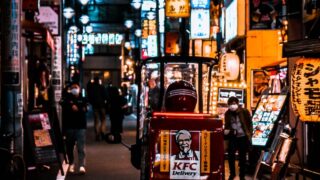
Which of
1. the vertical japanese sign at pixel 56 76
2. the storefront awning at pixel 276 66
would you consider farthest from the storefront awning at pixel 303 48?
the vertical japanese sign at pixel 56 76

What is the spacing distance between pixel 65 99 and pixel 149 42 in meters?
26.3

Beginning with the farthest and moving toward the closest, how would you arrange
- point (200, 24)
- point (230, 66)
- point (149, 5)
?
point (149, 5)
point (200, 24)
point (230, 66)

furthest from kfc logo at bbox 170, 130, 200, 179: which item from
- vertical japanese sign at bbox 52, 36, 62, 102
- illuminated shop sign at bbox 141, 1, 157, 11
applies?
illuminated shop sign at bbox 141, 1, 157, 11

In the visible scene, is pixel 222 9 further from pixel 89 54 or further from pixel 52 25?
pixel 89 54

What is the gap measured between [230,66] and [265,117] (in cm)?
523

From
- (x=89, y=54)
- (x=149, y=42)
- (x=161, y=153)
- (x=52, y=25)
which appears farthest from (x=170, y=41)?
(x=89, y=54)

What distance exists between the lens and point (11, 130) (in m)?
11.9

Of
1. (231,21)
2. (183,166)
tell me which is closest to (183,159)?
(183,166)

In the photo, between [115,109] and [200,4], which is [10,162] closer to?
[115,109]

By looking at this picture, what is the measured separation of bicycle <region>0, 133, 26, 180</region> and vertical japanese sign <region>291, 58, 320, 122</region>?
18.4 feet

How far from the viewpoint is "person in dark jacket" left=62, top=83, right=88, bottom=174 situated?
15.5m

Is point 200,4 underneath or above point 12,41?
above

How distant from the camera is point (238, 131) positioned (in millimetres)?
14500

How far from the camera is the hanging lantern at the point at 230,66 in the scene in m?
20.4
